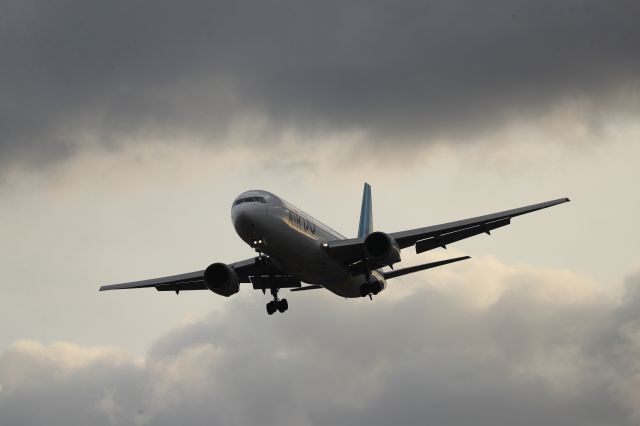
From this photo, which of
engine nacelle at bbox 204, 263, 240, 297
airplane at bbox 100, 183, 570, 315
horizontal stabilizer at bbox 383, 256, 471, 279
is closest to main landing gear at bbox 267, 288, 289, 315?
airplane at bbox 100, 183, 570, 315

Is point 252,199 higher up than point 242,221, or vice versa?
point 252,199

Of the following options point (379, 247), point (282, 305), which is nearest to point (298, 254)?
point (379, 247)

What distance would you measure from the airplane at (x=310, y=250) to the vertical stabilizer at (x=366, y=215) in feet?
38.5

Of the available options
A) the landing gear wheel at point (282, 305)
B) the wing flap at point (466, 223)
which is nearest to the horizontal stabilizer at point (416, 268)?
the wing flap at point (466, 223)

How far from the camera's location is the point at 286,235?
46.2m

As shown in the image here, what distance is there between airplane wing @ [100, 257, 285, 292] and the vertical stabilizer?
13.4 m

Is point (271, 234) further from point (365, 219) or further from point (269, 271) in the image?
point (365, 219)

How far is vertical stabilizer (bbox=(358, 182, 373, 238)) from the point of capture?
217 feet

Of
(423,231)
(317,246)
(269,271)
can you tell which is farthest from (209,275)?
(423,231)

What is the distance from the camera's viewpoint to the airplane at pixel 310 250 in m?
45.9

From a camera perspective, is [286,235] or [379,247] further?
[379,247]

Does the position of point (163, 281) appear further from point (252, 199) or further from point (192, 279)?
point (252, 199)

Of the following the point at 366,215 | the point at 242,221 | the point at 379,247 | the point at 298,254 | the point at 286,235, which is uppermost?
the point at 366,215

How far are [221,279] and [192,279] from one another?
4196 mm
